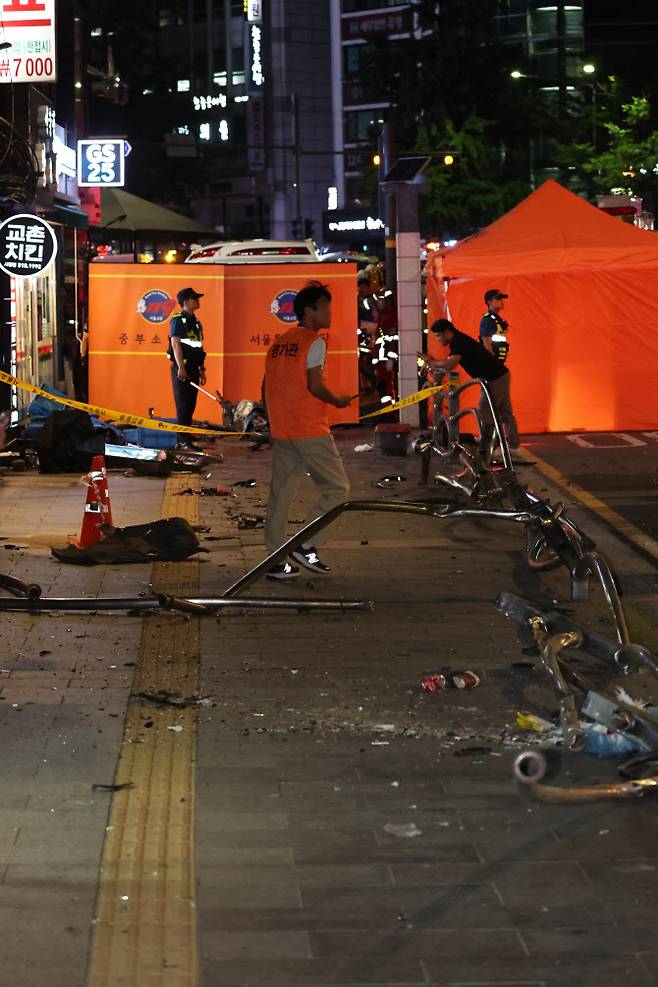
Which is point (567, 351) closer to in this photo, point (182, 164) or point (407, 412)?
point (407, 412)

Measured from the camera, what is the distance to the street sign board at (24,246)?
19.5 m

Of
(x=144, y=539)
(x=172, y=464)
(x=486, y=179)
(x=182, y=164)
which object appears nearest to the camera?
(x=144, y=539)

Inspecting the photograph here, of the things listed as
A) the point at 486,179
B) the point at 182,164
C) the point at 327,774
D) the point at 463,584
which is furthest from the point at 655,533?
the point at 182,164

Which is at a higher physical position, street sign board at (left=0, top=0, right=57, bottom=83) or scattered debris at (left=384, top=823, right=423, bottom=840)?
street sign board at (left=0, top=0, right=57, bottom=83)

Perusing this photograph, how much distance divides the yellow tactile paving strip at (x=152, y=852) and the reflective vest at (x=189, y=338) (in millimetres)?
11209

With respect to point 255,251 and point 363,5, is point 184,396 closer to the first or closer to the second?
point 255,251

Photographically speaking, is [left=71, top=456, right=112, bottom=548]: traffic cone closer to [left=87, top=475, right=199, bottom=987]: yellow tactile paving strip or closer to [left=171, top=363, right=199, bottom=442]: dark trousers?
[left=87, top=475, right=199, bottom=987]: yellow tactile paving strip

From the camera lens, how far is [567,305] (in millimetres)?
20250

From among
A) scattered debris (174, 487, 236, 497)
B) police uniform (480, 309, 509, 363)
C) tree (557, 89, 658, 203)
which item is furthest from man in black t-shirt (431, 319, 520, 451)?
tree (557, 89, 658, 203)

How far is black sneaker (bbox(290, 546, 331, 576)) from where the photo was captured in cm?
1055

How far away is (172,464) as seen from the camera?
16.5 m

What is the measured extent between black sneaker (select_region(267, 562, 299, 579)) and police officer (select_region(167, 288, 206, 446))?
846cm

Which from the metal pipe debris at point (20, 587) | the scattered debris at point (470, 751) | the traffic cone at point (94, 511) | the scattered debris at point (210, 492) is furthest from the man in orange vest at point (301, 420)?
the scattered debris at point (210, 492)

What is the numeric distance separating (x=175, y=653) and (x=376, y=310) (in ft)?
60.7
